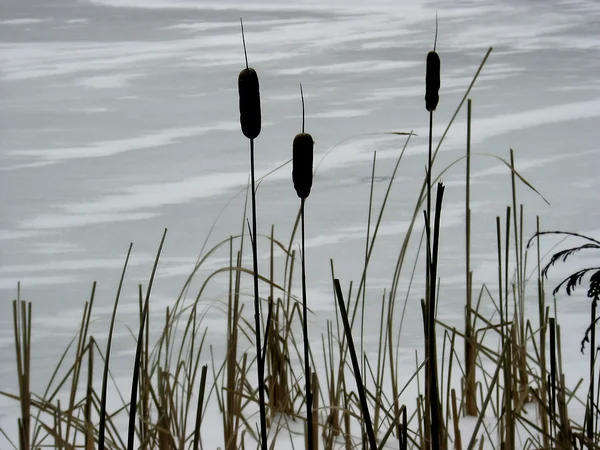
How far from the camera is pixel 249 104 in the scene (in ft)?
1.97

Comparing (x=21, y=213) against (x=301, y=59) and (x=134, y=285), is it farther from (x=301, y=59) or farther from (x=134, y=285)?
(x=301, y=59)

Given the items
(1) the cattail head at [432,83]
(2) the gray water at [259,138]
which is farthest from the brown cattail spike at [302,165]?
(2) the gray water at [259,138]

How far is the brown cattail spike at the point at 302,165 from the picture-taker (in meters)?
0.58

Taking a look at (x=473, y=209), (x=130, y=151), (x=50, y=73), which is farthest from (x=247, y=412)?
(x=50, y=73)

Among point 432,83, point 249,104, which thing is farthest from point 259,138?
point 249,104

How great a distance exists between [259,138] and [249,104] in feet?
8.09

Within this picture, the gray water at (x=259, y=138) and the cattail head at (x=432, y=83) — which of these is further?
the gray water at (x=259, y=138)

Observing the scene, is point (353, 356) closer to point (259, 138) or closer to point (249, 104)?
point (249, 104)

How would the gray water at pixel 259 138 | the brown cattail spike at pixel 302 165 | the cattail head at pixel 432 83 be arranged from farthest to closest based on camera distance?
1. the gray water at pixel 259 138
2. the cattail head at pixel 432 83
3. the brown cattail spike at pixel 302 165

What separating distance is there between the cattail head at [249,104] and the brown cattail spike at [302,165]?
0.03 metres

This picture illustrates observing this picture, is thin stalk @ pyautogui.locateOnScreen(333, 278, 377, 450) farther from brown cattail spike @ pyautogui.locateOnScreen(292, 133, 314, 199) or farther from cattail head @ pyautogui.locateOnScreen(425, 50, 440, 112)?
cattail head @ pyautogui.locateOnScreen(425, 50, 440, 112)

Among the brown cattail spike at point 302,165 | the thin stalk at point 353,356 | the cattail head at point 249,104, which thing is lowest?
the thin stalk at point 353,356

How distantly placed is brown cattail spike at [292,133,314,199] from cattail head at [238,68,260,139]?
0.09ft

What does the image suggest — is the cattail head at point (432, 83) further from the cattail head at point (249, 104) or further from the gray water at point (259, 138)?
the gray water at point (259, 138)
